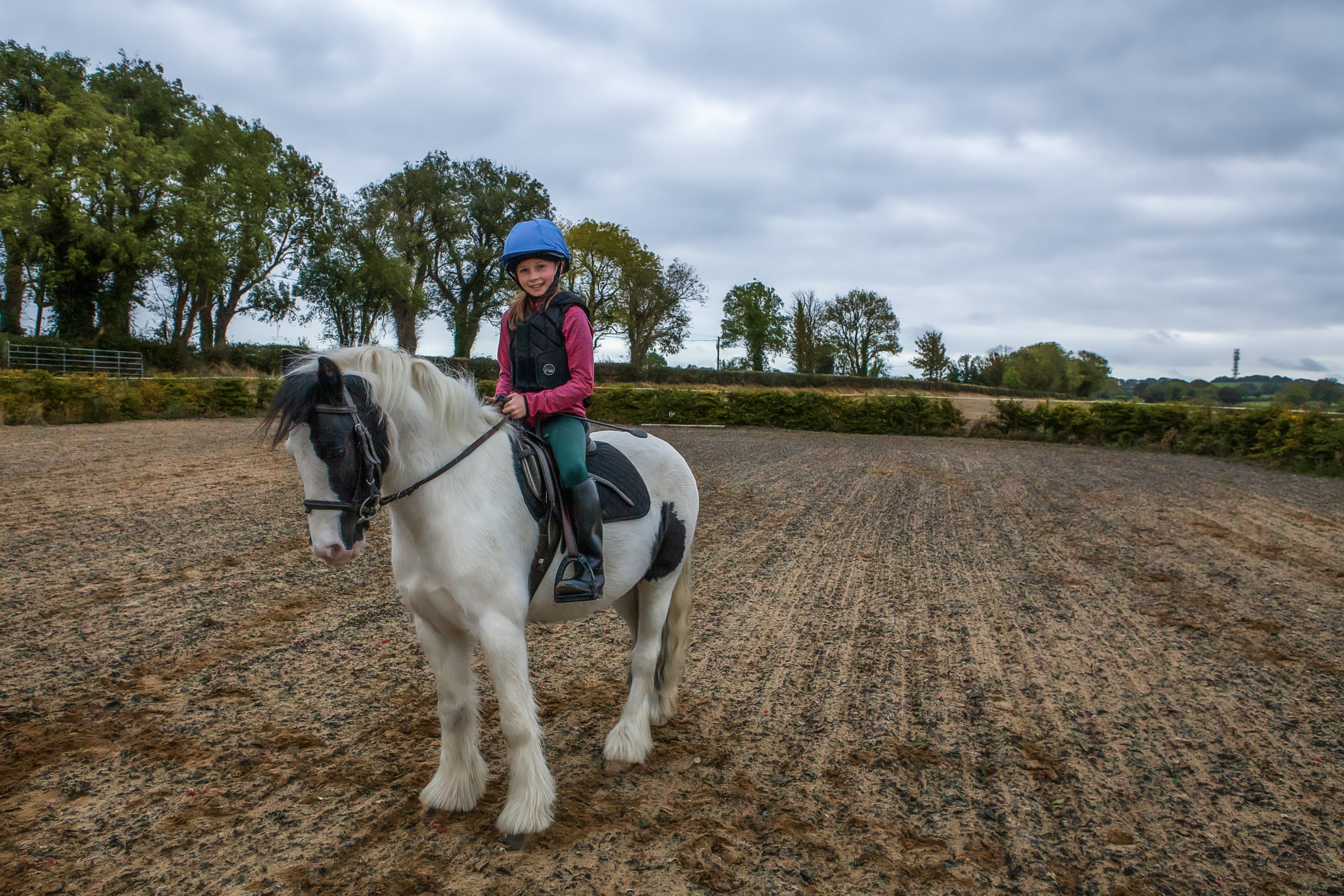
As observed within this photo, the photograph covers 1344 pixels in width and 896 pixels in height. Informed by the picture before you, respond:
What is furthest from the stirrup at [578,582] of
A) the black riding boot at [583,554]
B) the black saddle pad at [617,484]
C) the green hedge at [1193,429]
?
the green hedge at [1193,429]

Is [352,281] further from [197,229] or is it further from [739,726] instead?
[739,726]

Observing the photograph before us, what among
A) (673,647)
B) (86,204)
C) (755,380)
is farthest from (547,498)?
(755,380)

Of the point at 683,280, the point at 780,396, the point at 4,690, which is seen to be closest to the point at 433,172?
the point at 683,280

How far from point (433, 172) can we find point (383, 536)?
1553 inches

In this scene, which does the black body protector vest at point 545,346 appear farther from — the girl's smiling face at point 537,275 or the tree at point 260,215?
the tree at point 260,215

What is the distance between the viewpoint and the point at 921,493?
479 inches

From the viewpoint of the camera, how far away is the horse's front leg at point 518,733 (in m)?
2.58

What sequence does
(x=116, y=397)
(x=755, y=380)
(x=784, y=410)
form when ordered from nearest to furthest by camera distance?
(x=116, y=397), (x=784, y=410), (x=755, y=380)

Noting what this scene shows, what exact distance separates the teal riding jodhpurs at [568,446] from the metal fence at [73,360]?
103 feet

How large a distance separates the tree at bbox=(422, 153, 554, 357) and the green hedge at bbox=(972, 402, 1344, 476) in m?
29.1

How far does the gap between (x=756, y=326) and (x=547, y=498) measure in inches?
2329

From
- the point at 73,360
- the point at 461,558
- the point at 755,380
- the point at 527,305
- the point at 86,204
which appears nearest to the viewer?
the point at 461,558

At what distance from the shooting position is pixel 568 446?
296cm

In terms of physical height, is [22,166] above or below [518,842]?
above
